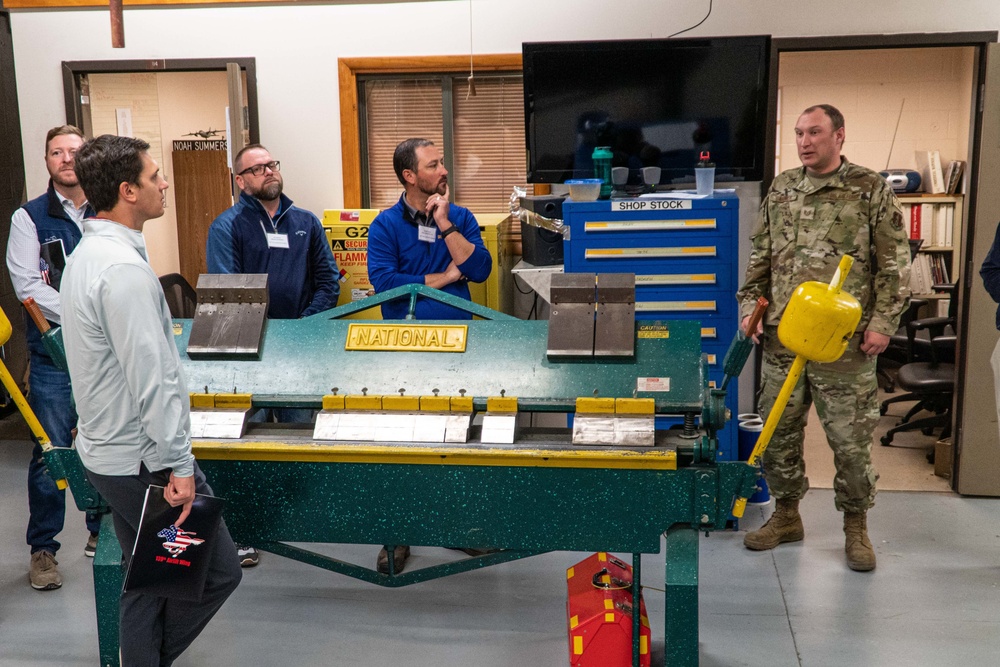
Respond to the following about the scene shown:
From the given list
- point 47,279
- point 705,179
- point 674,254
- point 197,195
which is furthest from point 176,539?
point 197,195

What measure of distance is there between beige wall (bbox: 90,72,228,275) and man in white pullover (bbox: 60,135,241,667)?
214 inches

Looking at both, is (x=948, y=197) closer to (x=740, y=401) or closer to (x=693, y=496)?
(x=740, y=401)

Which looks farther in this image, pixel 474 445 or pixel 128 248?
pixel 474 445

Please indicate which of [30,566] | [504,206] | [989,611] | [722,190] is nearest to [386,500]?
[30,566]

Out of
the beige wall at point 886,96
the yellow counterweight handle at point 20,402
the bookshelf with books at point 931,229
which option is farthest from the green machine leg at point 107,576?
the beige wall at point 886,96

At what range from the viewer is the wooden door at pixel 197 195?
755 centimetres

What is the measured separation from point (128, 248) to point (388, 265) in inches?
62.7

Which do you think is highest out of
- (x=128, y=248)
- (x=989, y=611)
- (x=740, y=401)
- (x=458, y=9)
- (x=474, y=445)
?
(x=458, y=9)

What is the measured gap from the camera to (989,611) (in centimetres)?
329

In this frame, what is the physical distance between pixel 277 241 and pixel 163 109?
433 centimetres

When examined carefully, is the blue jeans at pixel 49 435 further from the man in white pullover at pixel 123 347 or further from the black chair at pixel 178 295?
the man in white pullover at pixel 123 347

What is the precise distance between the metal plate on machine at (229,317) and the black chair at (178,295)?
1.44 meters

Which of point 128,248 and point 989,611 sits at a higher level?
point 128,248

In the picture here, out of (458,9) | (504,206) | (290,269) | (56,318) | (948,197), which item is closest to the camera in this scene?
(56,318)
